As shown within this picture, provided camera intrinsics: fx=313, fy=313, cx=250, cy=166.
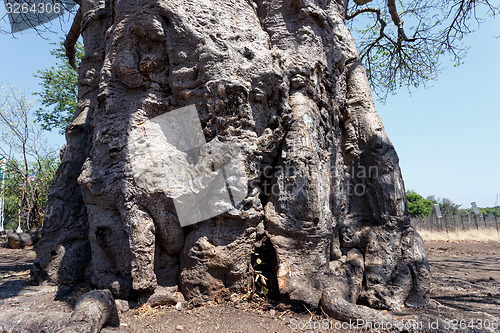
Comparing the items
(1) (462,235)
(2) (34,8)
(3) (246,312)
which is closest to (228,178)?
(3) (246,312)

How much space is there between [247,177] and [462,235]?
42.8ft

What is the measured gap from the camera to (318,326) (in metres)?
2.38

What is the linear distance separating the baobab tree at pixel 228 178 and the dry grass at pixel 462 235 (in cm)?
1050

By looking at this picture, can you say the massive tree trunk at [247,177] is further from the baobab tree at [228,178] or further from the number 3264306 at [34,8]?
the number 3264306 at [34,8]

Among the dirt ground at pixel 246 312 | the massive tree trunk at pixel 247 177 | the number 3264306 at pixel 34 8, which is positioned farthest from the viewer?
the number 3264306 at pixel 34 8

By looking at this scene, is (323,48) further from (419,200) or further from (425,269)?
(419,200)

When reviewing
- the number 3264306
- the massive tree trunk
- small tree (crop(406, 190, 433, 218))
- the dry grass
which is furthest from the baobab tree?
small tree (crop(406, 190, 433, 218))

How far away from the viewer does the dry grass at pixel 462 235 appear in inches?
471

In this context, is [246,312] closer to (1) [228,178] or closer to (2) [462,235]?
(1) [228,178]

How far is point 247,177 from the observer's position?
9.09ft

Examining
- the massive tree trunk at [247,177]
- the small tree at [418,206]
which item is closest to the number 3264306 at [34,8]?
the massive tree trunk at [247,177]

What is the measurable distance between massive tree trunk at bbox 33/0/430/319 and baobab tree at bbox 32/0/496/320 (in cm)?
1

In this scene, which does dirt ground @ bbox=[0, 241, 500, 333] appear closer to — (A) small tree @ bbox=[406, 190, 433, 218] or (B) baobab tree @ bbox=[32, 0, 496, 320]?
(B) baobab tree @ bbox=[32, 0, 496, 320]

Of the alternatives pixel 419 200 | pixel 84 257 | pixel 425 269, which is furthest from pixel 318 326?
pixel 419 200
